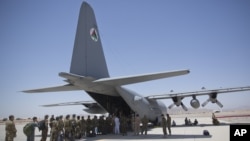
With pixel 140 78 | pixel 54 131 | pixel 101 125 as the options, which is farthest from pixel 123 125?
pixel 54 131

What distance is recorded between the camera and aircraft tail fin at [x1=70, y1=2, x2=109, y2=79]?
13.2 m

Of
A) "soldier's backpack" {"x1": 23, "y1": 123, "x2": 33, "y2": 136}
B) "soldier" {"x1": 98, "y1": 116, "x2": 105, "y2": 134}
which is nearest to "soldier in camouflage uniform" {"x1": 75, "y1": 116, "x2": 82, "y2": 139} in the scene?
"soldier" {"x1": 98, "y1": 116, "x2": 105, "y2": 134}

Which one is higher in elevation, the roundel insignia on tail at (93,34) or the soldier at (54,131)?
the roundel insignia on tail at (93,34)

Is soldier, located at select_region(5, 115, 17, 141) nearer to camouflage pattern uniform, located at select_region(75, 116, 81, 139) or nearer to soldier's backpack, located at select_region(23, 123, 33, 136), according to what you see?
soldier's backpack, located at select_region(23, 123, 33, 136)

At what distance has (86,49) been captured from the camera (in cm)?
1357

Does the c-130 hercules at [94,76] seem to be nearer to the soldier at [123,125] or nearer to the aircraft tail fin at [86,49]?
the aircraft tail fin at [86,49]

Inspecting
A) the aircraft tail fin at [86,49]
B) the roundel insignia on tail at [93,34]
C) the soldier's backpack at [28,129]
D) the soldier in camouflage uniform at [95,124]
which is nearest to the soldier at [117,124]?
the soldier in camouflage uniform at [95,124]

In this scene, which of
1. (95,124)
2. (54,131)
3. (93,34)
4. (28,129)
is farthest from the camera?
(95,124)

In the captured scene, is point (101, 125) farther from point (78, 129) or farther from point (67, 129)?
point (67, 129)

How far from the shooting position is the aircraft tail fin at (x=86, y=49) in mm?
13227

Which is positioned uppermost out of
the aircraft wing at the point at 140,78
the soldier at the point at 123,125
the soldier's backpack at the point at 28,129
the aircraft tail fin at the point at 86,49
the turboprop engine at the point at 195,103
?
the aircraft tail fin at the point at 86,49

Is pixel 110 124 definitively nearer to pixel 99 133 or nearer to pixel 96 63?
pixel 99 133

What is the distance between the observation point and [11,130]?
9.53 meters

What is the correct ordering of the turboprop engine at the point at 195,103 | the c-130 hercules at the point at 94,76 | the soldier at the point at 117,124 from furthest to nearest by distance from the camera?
the turboprop engine at the point at 195,103, the soldier at the point at 117,124, the c-130 hercules at the point at 94,76
